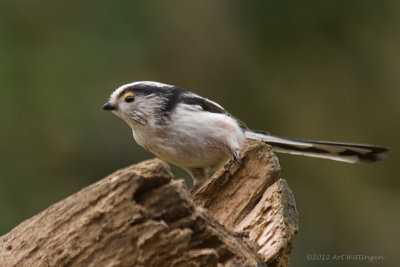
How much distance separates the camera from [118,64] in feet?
23.4

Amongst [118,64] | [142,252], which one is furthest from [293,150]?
[118,64]

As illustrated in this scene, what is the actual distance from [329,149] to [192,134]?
1143mm

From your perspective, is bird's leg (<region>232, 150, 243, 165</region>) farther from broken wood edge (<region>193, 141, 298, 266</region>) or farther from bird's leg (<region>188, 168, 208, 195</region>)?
bird's leg (<region>188, 168, 208, 195</region>)

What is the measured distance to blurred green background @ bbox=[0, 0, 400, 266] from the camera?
6.93m

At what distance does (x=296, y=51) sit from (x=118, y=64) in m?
2.51

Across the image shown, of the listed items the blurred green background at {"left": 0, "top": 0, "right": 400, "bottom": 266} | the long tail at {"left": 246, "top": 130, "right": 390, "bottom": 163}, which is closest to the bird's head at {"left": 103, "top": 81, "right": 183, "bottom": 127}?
the long tail at {"left": 246, "top": 130, "right": 390, "bottom": 163}

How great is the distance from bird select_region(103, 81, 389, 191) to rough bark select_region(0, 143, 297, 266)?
1.49 metres

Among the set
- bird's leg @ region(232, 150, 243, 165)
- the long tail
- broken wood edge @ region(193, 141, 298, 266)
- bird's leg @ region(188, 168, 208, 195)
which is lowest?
bird's leg @ region(188, 168, 208, 195)

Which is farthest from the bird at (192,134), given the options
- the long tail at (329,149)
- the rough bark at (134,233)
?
the rough bark at (134,233)

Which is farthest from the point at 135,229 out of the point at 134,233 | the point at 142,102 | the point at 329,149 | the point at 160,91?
the point at 329,149

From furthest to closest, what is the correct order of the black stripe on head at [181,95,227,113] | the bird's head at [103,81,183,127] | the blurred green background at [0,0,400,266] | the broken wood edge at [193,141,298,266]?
the blurred green background at [0,0,400,266], the black stripe on head at [181,95,227,113], the bird's head at [103,81,183,127], the broken wood edge at [193,141,298,266]

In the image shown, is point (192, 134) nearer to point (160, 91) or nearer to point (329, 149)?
point (160, 91)

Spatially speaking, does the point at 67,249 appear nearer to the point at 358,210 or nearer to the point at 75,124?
the point at 75,124

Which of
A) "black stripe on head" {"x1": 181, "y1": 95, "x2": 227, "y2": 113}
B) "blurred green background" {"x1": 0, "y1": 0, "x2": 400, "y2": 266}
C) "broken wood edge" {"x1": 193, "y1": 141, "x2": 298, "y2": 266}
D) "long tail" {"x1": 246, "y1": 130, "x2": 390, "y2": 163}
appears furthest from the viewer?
"blurred green background" {"x1": 0, "y1": 0, "x2": 400, "y2": 266}
